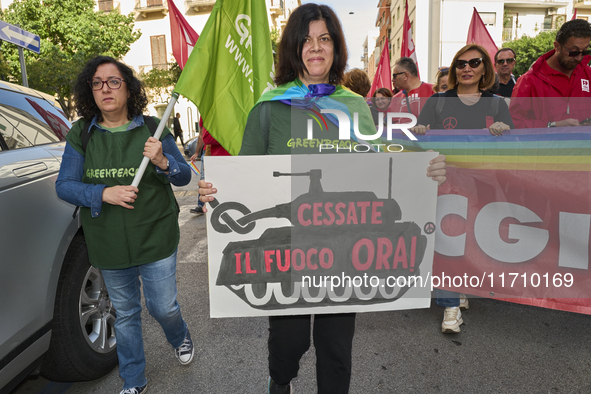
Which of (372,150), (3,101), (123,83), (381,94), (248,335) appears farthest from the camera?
(381,94)

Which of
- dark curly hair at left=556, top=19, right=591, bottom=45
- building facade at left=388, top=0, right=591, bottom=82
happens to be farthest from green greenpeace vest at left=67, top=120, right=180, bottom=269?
building facade at left=388, top=0, right=591, bottom=82

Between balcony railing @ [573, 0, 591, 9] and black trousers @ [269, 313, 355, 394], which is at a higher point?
balcony railing @ [573, 0, 591, 9]

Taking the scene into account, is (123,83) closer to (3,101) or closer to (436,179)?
(3,101)

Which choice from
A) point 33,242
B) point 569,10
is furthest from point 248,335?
point 569,10

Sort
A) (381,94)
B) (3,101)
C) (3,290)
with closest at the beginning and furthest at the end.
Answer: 1. (3,290)
2. (3,101)
3. (381,94)

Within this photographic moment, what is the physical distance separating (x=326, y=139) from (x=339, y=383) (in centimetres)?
114

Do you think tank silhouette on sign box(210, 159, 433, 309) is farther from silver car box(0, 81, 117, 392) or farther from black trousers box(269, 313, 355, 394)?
silver car box(0, 81, 117, 392)

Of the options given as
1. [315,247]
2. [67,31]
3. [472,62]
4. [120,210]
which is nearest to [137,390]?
[120,210]

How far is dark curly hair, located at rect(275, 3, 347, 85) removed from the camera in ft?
6.44

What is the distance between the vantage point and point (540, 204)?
2674 mm

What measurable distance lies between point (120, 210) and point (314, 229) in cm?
106

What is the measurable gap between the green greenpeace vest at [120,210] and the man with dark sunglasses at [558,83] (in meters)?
2.92

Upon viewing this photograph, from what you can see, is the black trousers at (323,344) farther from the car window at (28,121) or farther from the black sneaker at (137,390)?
the car window at (28,121)

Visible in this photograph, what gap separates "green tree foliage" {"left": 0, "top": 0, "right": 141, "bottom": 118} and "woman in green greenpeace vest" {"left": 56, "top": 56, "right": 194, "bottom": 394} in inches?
865
